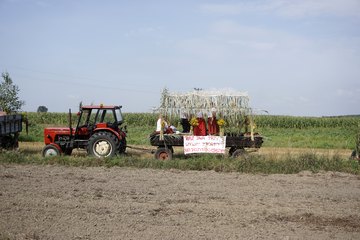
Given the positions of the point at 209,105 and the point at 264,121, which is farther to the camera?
the point at 264,121

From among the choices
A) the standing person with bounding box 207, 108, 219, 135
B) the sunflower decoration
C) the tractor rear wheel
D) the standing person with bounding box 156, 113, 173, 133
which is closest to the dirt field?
the tractor rear wheel

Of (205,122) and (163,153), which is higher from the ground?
(205,122)

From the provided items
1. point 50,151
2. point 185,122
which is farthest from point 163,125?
point 50,151

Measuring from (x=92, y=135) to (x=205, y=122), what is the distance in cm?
369

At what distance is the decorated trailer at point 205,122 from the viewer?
15383 mm

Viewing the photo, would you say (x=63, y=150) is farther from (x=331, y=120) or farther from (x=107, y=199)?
(x=331, y=120)

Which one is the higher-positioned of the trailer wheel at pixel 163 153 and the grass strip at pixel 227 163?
the trailer wheel at pixel 163 153

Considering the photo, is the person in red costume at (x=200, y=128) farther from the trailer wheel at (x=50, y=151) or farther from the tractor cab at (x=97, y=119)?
the trailer wheel at (x=50, y=151)

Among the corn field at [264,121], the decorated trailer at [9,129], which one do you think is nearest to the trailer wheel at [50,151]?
the decorated trailer at [9,129]

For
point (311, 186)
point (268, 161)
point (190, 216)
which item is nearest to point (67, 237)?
point (190, 216)

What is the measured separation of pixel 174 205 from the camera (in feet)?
30.1

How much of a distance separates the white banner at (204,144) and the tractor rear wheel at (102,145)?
2332 millimetres

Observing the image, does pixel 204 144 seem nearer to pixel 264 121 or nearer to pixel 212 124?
pixel 212 124

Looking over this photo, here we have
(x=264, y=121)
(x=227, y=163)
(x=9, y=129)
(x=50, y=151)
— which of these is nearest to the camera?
(x=227, y=163)
